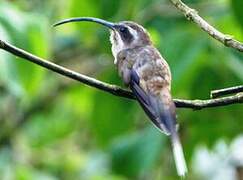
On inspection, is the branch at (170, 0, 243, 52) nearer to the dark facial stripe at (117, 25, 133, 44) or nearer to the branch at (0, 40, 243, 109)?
the branch at (0, 40, 243, 109)

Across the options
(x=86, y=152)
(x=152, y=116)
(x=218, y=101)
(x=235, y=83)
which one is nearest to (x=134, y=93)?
(x=152, y=116)

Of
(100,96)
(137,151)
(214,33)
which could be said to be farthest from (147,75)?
(137,151)

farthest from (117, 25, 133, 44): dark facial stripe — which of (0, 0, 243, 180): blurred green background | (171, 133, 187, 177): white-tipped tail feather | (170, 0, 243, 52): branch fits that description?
(171, 133, 187, 177): white-tipped tail feather

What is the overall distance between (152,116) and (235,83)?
Result: 1.38m

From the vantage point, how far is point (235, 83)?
13.9ft

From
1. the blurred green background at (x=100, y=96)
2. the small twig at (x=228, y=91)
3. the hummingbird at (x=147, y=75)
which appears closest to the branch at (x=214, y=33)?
the small twig at (x=228, y=91)

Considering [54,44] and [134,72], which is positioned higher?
[134,72]

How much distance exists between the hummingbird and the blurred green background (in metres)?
0.44

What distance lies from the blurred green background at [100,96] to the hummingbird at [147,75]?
437 millimetres

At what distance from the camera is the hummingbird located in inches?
112

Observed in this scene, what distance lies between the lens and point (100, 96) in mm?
4742

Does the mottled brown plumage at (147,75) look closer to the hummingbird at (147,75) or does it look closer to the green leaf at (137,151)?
the hummingbird at (147,75)

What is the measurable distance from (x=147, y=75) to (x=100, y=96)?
151 centimetres

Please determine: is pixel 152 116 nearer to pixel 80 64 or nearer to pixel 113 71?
pixel 113 71
